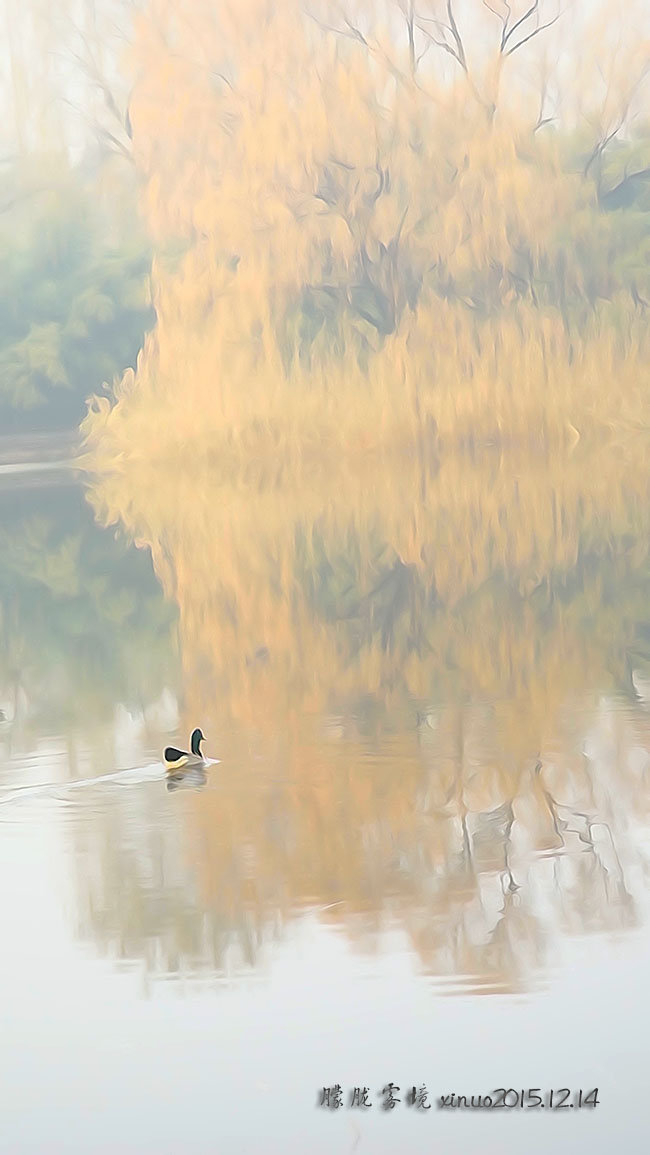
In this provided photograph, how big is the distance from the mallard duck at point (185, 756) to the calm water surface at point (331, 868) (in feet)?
0.27

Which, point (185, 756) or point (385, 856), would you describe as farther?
point (185, 756)

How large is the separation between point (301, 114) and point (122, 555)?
436 inches

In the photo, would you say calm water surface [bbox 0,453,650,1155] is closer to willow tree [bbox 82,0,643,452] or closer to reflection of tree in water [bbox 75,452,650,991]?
reflection of tree in water [bbox 75,452,650,991]

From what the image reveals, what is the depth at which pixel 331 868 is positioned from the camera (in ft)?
17.0

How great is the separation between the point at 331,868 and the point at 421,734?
6.47ft

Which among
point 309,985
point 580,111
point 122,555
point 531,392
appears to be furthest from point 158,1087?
point 580,111

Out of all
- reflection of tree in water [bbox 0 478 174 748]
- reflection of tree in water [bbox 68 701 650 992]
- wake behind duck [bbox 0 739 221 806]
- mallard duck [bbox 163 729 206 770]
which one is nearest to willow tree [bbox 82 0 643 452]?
reflection of tree in water [bbox 0 478 174 748]

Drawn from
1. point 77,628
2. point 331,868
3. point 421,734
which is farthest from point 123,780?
point 77,628

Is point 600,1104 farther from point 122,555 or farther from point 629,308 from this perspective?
point 629,308

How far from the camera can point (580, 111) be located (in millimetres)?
26422

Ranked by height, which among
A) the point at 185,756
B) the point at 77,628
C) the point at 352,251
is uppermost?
the point at 352,251

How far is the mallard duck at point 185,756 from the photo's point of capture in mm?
6605

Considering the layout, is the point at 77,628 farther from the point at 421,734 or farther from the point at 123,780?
the point at 123,780

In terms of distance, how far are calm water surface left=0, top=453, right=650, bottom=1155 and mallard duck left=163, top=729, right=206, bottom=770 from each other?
82 millimetres
